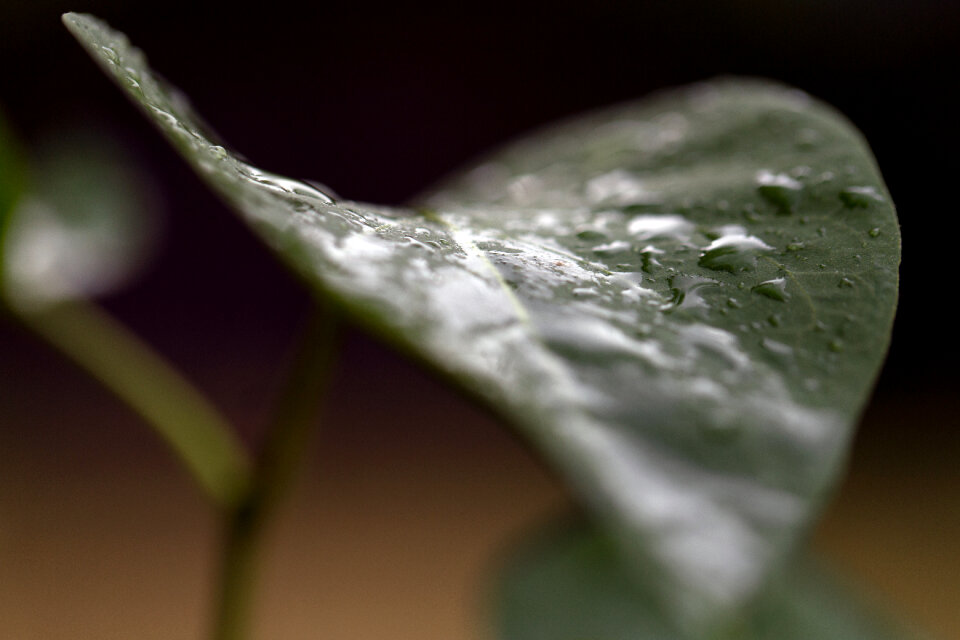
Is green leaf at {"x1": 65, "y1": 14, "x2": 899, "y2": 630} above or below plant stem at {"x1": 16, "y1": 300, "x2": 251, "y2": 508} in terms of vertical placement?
above

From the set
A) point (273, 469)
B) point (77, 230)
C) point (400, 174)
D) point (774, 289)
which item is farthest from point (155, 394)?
point (400, 174)

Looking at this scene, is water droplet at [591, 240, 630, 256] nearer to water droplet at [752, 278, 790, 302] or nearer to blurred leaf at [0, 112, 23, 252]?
water droplet at [752, 278, 790, 302]

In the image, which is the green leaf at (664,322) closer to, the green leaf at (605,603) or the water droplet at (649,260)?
the water droplet at (649,260)

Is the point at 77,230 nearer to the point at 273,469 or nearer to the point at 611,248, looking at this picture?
the point at 273,469

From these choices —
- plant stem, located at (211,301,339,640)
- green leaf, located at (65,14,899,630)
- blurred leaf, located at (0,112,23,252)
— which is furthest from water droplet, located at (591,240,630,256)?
blurred leaf, located at (0,112,23,252)

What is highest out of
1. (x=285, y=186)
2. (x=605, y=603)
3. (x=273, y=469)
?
(x=285, y=186)

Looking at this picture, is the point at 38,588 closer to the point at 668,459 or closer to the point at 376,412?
the point at 376,412
